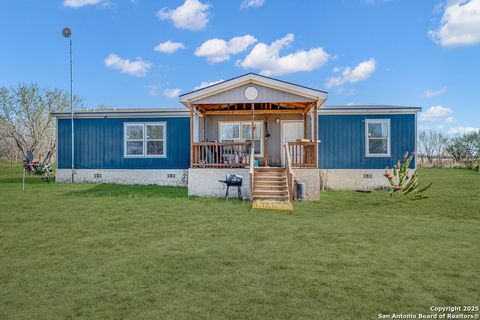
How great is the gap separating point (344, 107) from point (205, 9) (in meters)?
7.13

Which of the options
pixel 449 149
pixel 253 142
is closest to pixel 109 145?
pixel 253 142

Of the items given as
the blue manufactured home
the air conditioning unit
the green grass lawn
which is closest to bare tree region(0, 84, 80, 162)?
the blue manufactured home

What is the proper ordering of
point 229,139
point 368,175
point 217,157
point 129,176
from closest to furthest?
point 217,157 < point 368,175 < point 129,176 < point 229,139

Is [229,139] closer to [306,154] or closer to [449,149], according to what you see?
[306,154]

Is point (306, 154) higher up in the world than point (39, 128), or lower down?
lower down

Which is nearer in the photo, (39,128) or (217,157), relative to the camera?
(217,157)

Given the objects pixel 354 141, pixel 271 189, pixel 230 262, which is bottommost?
pixel 230 262

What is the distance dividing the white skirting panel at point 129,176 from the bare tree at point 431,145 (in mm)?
22008

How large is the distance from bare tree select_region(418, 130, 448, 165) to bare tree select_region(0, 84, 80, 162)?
97.0 feet

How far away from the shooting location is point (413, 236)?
5.84m

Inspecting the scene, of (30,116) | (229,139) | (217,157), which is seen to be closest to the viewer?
Result: (217,157)

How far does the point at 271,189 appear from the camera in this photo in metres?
9.85

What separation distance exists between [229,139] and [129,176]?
4560 mm

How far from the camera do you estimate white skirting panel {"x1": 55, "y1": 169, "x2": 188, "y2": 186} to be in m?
13.7
